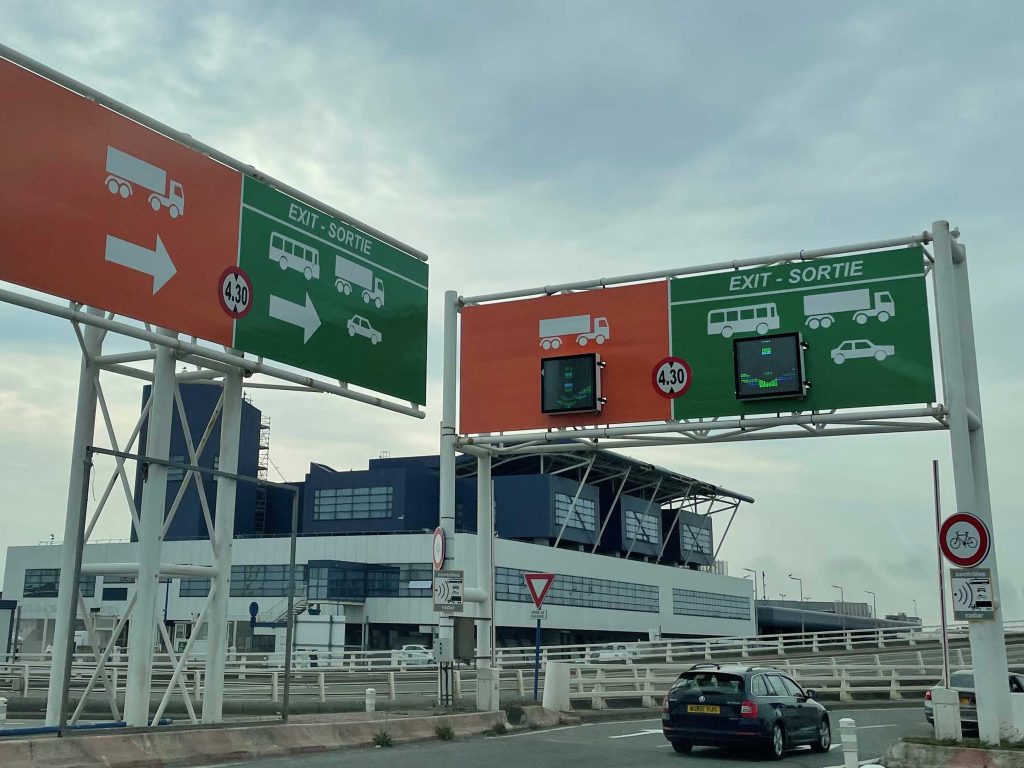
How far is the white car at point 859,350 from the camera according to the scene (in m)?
20.4

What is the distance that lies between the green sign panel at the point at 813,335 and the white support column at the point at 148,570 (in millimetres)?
10130

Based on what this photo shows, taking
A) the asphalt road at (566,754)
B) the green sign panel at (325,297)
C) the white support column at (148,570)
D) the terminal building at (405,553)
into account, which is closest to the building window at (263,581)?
the terminal building at (405,553)

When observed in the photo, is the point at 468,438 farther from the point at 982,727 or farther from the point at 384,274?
the point at 982,727

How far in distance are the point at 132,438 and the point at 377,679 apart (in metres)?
29.7

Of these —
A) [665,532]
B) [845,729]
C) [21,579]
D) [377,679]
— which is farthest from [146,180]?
[665,532]

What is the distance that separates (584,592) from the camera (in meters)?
85.5

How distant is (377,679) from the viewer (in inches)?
1719

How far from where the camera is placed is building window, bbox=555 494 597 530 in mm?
85938

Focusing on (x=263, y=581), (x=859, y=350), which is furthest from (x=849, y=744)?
(x=263, y=581)

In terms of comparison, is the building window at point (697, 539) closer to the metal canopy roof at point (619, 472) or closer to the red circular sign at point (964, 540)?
the metal canopy roof at point (619, 472)

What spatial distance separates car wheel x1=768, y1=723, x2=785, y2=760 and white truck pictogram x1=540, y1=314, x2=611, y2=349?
8.85 m

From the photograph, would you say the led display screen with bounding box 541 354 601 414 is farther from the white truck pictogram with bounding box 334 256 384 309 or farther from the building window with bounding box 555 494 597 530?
the building window with bounding box 555 494 597 530

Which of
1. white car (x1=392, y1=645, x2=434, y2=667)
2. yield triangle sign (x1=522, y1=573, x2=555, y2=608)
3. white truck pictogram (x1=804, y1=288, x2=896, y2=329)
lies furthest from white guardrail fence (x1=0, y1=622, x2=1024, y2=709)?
white truck pictogram (x1=804, y1=288, x2=896, y2=329)

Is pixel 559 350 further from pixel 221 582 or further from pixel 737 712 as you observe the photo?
pixel 221 582
